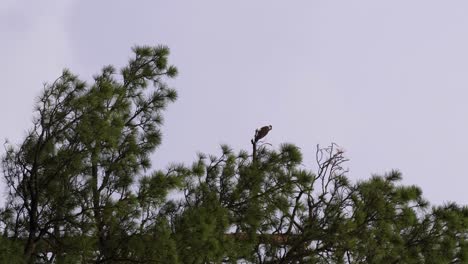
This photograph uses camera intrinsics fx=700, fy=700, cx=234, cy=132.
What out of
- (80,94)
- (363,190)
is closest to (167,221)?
(80,94)

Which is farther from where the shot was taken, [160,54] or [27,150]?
[160,54]

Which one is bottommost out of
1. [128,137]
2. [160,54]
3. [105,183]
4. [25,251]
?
[25,251]

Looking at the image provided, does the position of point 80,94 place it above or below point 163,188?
above

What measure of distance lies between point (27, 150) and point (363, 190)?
7.55ft

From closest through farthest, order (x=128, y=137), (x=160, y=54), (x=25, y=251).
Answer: (x=25, y=251)
(x=128, y=137)
(x=160, y=54)

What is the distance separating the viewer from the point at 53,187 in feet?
14.4

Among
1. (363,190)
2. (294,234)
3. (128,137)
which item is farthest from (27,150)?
(363,190)

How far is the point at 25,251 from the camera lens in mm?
4164

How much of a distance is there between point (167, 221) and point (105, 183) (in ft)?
1.98

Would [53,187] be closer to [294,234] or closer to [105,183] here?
[105,183]

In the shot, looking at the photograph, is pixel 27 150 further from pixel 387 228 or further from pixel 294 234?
pixel 387 228

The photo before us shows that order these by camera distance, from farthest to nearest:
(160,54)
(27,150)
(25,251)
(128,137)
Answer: (160,54), (128,137), (27,150), (25,251)

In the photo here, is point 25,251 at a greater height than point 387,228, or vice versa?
point 387,228

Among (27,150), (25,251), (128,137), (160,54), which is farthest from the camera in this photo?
(160,54)
